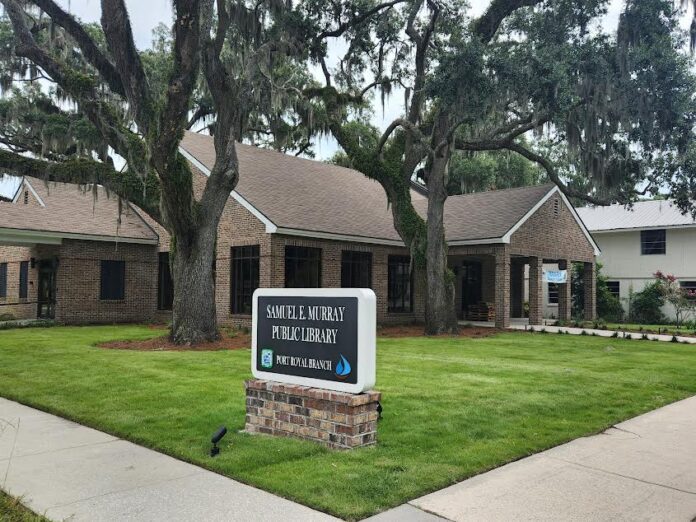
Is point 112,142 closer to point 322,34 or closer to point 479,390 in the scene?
point 322,34

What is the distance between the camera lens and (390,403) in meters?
7.95

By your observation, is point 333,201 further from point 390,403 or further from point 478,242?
point 390,403

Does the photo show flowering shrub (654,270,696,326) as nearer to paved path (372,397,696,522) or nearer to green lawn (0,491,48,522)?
paved path (372,397,696,522)

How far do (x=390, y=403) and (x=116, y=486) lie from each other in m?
3.87

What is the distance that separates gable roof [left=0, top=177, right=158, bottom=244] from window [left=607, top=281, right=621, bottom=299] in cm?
2170

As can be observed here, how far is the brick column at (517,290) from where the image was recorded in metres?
27.6

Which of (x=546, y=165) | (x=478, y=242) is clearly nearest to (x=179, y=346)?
(x=478, y=242)

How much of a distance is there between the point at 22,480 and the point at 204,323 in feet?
32.9

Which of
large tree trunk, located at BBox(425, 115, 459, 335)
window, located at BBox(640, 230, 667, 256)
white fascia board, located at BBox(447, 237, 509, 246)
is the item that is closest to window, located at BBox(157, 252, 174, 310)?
large tree trunk, located at BBox(425, 115, 459, 335)

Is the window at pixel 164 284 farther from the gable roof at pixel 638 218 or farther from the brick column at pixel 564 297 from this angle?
the gable roof at pixel 638 218

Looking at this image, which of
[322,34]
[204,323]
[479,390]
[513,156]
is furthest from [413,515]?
[513,156]

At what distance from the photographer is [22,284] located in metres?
24.2

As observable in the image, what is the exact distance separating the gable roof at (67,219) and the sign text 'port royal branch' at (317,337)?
46.6 ft

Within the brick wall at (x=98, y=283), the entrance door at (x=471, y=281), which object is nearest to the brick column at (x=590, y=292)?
the entrance door at (x=471, y=281)
